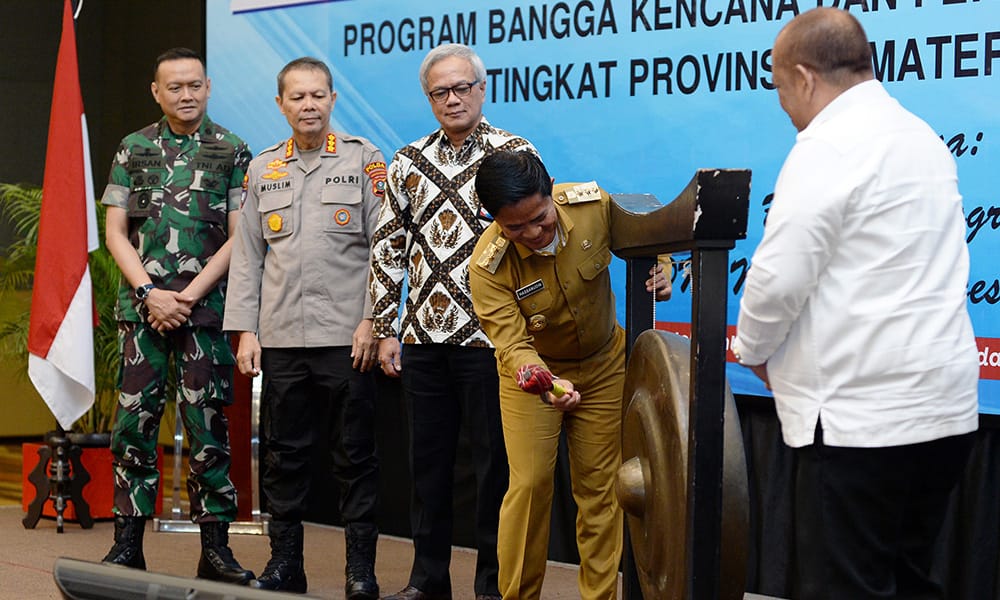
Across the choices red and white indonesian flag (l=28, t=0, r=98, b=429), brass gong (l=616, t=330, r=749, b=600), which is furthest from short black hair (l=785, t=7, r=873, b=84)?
red and white indonesian flag (l=28, t=0, r=98, b=429)

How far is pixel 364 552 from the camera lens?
3.74 metres

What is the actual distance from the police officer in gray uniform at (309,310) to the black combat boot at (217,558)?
6.5 inches

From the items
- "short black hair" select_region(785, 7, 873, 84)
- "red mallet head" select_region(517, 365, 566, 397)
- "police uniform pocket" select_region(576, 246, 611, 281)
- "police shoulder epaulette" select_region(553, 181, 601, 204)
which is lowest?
"red mallet head" select_region(517, 365, 566, 397)

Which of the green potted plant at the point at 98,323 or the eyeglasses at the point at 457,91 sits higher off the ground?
the eyeglasses at the point at 457,91

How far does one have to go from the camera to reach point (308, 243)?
3.72m

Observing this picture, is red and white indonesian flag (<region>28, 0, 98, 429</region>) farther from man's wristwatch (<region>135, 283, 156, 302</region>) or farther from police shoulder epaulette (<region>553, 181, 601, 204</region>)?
police shoulder epaulette (<region>553, 181, 601, 204</region>)

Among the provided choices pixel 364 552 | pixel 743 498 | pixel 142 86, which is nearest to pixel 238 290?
pixel 364 552

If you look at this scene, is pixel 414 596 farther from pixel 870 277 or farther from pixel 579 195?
pixel 870 277

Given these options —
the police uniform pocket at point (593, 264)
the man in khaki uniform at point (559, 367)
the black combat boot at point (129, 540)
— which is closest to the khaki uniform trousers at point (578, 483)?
the man in khaki uniform at point (559, 367)

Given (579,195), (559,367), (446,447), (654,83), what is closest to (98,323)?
(446,447)

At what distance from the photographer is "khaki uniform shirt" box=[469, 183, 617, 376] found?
2850 mm

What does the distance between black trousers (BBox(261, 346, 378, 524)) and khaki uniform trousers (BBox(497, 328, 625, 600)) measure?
852mm

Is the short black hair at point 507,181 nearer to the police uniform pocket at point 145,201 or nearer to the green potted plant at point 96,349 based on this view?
the police uniform pocket at point 145,201

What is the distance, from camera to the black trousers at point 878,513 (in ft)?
6.63
